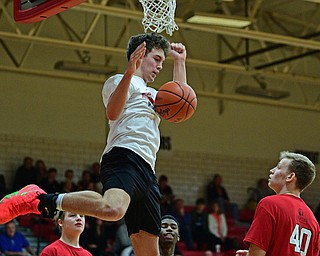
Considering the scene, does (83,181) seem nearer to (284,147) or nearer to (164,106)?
(284,147)

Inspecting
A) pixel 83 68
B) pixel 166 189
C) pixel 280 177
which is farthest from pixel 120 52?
pixel 280 177

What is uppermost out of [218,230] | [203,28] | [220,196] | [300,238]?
[203,28]

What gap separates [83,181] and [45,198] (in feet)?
41.5

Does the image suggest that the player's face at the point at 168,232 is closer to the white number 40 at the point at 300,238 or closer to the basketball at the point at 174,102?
the basketball at the point at 174,102

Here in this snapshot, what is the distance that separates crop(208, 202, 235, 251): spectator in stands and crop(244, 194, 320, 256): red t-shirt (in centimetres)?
1292

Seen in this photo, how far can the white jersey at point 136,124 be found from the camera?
6562 millimetres

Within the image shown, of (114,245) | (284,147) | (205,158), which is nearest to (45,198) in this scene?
(114,245)

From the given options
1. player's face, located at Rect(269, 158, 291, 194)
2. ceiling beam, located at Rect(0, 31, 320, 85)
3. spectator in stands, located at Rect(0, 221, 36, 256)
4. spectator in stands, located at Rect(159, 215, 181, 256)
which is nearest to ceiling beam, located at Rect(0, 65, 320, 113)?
ceiling beam, located at Rect(0, 31, 320, 85)

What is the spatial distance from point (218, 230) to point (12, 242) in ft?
19.4

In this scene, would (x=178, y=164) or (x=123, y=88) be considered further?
(x=178, y=164)

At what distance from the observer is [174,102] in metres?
6.65

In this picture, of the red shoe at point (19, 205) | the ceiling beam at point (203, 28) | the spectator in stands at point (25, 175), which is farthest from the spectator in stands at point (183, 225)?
the red shoe at point (19, 205)

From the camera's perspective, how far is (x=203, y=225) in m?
19.1

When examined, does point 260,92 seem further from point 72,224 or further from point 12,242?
point 72,224
